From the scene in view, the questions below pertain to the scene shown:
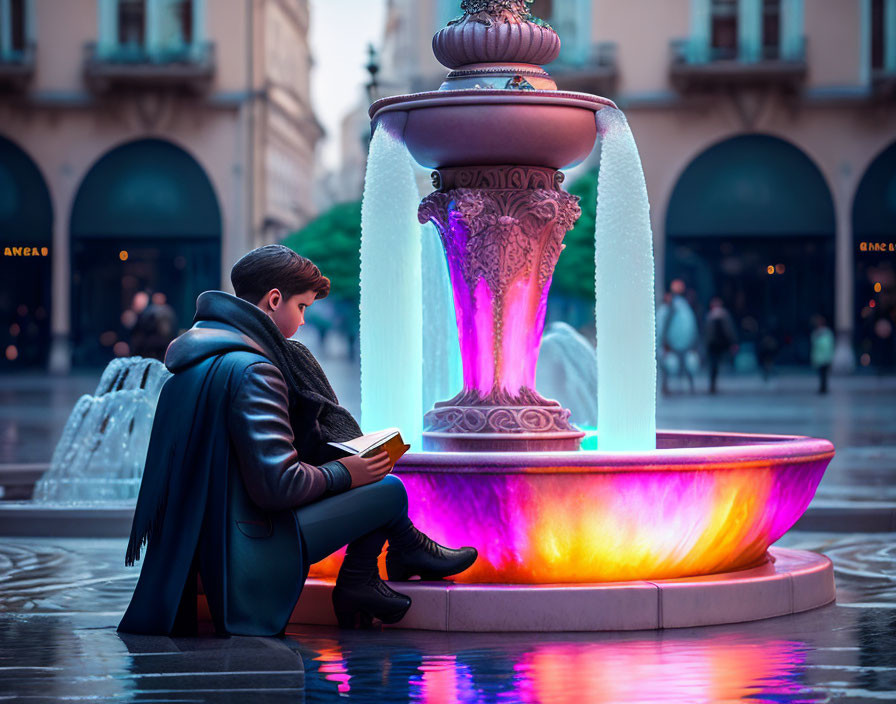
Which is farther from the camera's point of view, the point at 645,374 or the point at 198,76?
the point at 198,76

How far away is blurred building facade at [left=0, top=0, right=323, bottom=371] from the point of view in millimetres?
39344

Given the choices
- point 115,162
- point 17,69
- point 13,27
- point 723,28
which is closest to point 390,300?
point 723,28

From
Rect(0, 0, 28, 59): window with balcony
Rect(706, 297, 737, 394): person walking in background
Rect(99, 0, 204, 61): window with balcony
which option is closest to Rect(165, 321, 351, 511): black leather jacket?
Rect(706, 297, 737, 394): person walking in background

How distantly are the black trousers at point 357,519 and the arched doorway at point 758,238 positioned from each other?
1309 inches

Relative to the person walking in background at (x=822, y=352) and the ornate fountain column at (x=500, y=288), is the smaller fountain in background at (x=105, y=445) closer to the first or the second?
the ornate fountain column at (x=500, y=288)

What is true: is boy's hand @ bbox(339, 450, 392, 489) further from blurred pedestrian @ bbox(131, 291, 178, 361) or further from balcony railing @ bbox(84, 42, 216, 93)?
balcony railing @ bbox(84, 42, 216, 93)

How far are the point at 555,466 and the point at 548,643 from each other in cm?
67

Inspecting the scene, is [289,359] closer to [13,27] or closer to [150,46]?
[150,46]

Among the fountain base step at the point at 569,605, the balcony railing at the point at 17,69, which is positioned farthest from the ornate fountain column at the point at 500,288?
the balcony railing at the point at 17,69

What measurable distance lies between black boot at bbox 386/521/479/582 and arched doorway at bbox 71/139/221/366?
34437 millimetres

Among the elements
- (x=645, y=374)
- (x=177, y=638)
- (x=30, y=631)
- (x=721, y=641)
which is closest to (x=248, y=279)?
(x=177, y=638)

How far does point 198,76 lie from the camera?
3950 centimetres

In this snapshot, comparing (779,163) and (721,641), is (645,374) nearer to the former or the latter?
(721,641)

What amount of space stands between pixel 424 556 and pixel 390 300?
2208 millimetres
